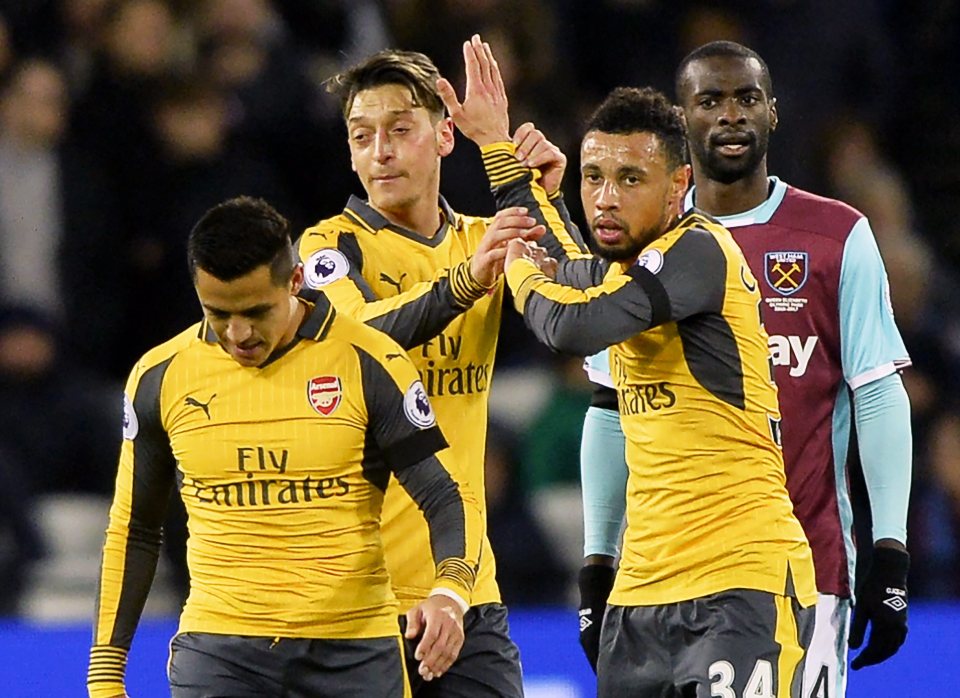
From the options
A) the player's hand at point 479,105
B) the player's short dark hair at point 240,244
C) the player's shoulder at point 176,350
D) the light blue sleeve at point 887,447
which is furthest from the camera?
the light blue sleeve at point 887,447

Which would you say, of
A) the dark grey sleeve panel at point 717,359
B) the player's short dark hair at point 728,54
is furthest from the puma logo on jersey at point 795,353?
the player's short dark hair at point 728,54

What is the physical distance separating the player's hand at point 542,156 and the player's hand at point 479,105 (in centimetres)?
5

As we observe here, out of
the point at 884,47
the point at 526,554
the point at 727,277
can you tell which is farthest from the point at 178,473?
the point at 884,47

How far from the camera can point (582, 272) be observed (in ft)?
15.1

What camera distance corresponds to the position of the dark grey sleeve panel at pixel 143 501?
436 cm

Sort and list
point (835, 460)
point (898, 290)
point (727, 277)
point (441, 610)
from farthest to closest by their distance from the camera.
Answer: point (898, 290) → point (835, 460) → point (727, 277) → point (441, 610)

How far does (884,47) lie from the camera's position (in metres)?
10.1

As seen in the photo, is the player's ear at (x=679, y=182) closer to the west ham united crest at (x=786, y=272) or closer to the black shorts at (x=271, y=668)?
the west ham united crest at (x=786, y=272)

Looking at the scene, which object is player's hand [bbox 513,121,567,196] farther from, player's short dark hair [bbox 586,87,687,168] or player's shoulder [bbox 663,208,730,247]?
player's shoulder [bbox 663,208,730,247]

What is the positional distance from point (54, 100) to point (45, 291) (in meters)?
0.80

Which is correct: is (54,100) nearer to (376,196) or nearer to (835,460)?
(376,196)

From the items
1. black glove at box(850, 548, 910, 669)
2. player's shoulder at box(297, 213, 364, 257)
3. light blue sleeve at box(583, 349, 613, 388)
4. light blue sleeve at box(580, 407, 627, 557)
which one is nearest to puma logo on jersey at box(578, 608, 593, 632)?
light blue sleeve at box(580, 407, 627, 557)

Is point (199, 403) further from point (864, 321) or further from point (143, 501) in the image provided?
point (864, 321)

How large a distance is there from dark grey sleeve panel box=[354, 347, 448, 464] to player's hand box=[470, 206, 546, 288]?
0.39m
